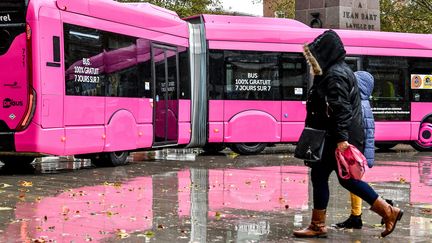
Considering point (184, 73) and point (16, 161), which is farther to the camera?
point (184, 73)

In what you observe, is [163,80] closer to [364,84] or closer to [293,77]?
[293,77]

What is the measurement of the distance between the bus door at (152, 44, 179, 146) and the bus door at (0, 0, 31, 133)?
4.10 m

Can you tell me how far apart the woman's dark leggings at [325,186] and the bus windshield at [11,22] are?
273 inches

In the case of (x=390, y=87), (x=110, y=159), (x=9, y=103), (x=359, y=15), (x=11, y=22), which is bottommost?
(x=110, y=159)

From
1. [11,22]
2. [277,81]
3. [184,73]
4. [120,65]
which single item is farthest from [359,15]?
[11,22]

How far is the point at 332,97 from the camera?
6.12 metres

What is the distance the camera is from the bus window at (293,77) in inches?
712

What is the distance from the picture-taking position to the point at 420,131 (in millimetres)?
19516

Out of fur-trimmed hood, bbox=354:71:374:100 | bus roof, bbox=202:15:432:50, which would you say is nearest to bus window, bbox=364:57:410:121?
bus roof, bbox=202:15:432:50

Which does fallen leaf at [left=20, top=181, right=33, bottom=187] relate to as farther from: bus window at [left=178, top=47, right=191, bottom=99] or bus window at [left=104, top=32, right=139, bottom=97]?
bus window at [left=178, top=47, right=191, bottom=99]

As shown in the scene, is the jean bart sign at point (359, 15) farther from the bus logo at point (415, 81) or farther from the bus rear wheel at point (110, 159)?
the bus rear wheel at point (110, 159)

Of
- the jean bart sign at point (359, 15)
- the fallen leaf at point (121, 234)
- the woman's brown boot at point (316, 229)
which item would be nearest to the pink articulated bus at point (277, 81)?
the jean bart sign at point (359, 15)

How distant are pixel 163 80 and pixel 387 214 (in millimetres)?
9912

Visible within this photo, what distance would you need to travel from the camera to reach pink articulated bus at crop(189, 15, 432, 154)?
17.4 m
